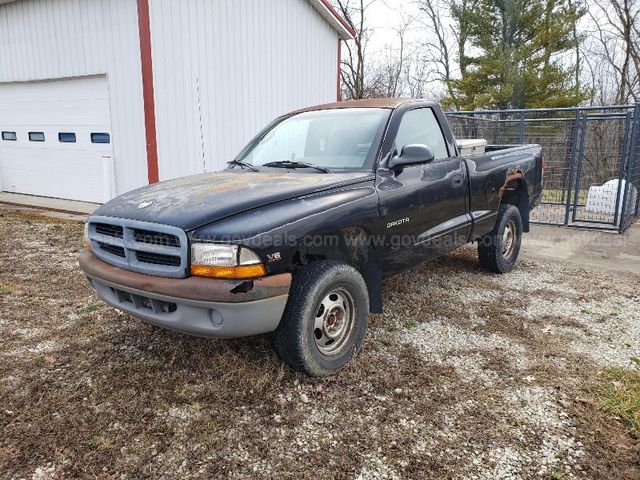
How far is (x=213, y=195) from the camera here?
10.2 ft

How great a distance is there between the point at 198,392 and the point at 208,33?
800 centimetres

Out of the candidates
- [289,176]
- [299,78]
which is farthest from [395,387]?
[299,78]

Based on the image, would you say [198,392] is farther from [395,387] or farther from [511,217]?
[511,217]

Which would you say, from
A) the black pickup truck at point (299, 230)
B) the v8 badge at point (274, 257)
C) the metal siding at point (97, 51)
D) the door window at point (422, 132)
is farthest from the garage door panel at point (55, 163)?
the v8 badge at point (274, 257)

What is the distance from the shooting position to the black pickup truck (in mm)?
2717

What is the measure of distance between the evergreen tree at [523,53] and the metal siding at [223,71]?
12.7 meters

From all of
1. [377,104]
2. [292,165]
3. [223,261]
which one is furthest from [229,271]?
[377,104]

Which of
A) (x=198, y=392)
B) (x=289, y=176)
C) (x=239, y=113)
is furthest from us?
(x=239, y=113)

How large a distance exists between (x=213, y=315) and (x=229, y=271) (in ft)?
0.88

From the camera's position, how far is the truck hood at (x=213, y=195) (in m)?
2.85

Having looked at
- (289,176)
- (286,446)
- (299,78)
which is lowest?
(286,446)

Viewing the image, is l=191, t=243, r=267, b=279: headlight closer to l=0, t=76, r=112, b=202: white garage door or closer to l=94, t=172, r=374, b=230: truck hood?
l=94, t=172, r=374, b=230: truck hood

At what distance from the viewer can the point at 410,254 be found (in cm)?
396

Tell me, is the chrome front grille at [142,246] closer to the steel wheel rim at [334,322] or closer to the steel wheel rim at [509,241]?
the steel wheel rim at [334,322]
